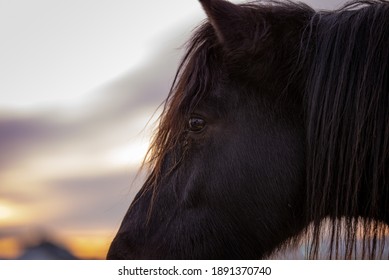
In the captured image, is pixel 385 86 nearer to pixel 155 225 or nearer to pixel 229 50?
pixel 229 50

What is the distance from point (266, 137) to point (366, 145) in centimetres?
33

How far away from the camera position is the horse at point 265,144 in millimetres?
1701

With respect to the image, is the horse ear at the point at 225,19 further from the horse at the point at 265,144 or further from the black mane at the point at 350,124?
Answer: the black mane at the point at 350,124

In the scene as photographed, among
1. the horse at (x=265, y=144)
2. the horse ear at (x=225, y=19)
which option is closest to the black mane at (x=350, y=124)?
the horse at (x=265, y=144)

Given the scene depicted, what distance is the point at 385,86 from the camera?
166 centimetres

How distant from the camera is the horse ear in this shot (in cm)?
169

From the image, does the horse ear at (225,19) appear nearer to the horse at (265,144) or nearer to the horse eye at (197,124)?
the horse at (265,144)

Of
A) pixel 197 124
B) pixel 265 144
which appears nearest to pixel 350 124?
pixel 265 144

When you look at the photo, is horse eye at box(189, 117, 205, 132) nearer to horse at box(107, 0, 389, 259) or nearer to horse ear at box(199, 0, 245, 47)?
horse at box(107, 0, 389, 259)

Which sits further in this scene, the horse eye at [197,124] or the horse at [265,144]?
the horse eye at [197,124]

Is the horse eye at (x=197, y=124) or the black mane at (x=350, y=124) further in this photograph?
the horse eye at (x=197, y=124)

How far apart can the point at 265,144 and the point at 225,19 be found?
0.44m

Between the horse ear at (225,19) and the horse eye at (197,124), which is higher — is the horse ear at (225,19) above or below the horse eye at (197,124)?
above

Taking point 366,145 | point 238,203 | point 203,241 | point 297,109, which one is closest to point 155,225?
point 203,241
